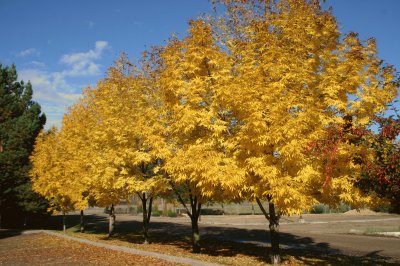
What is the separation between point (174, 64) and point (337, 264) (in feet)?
33.0

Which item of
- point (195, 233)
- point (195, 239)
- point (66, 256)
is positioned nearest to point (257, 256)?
point (195, 239)

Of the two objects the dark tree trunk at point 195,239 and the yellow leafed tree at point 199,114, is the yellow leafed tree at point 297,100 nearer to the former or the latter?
the yellow leafed tree at point 199,114

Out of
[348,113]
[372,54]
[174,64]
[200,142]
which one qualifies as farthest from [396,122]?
[174,64]

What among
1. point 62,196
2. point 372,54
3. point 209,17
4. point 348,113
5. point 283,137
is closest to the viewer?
point 283,137

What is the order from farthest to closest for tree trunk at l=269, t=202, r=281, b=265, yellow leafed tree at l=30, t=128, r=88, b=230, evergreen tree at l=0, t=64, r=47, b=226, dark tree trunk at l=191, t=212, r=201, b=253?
1. evergreen tree at l=0, t=64, r=47, b=226
2. yellow leafed tree at l=30, t=128, r=88, b=230
3. dark tree trunk at l=191, t=212, r=201, b=253
4. tree trunk at l=269, t=202, r=281, b=265

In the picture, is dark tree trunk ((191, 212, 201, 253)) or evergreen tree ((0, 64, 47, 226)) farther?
evergreen tree ((0, 64, 47, 226))

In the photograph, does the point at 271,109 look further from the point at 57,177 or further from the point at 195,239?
the point at 57,177

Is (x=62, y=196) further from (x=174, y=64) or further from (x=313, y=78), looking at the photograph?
(x=313, y=78)

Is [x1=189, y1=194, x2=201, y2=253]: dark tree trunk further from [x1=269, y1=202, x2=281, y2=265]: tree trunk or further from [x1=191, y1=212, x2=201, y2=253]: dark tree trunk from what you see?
[x1=269, y1=202, x2=281, y2=265]: tree trunk

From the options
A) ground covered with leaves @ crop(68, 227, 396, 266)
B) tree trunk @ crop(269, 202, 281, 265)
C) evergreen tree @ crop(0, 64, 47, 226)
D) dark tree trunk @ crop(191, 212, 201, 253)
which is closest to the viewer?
tree trunk @ crop(269, 202, 281, 265)

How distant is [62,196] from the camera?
27625mm

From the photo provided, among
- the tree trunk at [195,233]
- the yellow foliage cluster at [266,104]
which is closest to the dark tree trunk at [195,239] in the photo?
the tree trunk at [195,233]

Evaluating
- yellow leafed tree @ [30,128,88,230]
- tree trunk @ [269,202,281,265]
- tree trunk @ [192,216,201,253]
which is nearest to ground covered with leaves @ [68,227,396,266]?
tree trunk @ [192,216,201,253]

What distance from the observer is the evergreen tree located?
106ft
